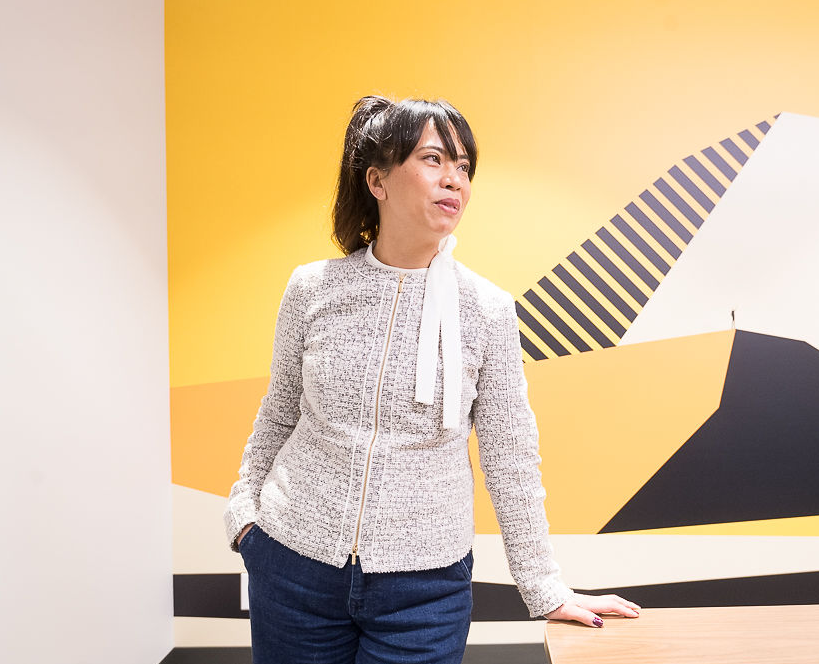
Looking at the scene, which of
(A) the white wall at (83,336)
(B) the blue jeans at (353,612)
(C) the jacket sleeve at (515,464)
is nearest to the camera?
(B) the blue jeans at (353,612)

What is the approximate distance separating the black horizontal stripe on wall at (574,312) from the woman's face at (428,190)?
133 cm

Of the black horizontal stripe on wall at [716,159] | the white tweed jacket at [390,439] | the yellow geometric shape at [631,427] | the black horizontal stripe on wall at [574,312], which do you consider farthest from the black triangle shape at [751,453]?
Result: the white tweed jacket at [390,439]

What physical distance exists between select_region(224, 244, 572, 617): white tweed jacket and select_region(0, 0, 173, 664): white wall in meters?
0.84

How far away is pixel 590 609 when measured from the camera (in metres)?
1.12

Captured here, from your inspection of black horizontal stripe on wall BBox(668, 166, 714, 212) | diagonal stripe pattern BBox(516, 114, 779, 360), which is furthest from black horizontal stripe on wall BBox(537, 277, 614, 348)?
black horizontal stripe on wall BBox(668, 166, 714, 212)

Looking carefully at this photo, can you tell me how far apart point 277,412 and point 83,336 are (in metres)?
0.97

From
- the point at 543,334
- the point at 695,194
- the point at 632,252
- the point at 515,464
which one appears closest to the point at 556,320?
the point at 543,334

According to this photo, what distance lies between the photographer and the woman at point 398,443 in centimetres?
104

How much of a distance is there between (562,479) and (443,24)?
67.3 inches

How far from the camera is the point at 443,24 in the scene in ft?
7.88

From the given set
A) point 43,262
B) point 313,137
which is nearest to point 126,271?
point 43,262

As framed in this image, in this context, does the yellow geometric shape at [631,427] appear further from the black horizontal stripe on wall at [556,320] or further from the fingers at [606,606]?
the fingers at [606,606]

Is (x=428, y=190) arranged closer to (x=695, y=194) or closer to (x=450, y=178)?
(x=450, y=178)

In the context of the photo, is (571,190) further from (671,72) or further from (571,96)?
(671,72)
